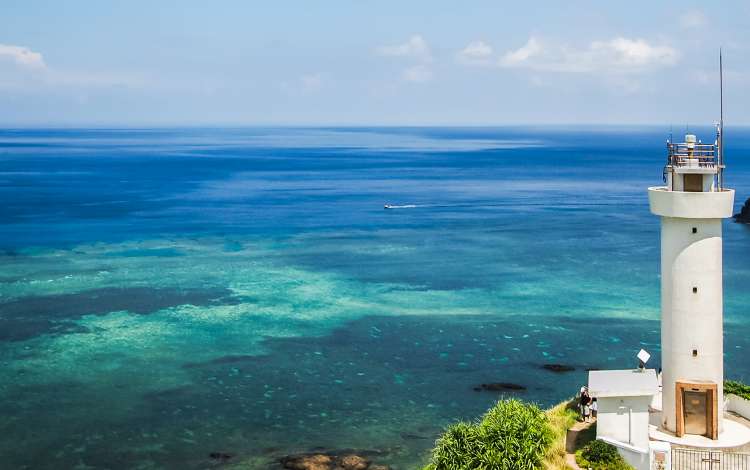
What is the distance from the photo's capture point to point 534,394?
38.1 m

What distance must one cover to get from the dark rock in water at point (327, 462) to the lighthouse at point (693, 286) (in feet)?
35.4

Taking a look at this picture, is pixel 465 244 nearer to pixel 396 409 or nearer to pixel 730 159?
pixel 396 409

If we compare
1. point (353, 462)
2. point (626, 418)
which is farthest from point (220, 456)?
point (626, 418)

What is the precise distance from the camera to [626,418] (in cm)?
2484

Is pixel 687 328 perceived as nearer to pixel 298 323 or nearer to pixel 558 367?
pixel 558 367

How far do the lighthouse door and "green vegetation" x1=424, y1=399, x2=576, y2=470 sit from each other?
3667 mm

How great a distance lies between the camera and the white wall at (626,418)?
81.1ft

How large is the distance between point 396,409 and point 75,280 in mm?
32065

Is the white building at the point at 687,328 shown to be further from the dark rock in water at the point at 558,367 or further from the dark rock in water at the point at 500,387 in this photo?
the dark rock in water at the point at 558,367

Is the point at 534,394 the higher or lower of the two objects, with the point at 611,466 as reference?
lower

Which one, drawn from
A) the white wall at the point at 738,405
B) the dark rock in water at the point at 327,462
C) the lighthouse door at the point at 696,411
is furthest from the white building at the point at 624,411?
the dark rock in water at the point at 327,462

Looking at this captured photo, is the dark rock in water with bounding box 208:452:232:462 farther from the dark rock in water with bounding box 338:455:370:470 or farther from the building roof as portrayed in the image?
the building roof

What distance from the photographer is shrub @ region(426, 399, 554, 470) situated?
80.9ft

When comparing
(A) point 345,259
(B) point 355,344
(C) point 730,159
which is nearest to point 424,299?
(B) point 355,344
